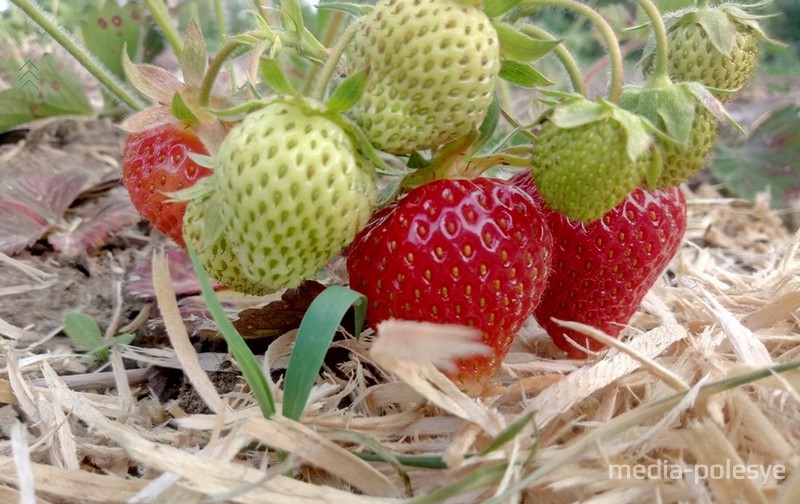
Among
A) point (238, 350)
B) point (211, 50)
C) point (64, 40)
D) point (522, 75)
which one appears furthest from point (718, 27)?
point (211, 50)

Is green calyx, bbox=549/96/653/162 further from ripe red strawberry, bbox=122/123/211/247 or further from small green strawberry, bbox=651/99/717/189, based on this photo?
ripe red strawberry, bbox=122/123/211/247

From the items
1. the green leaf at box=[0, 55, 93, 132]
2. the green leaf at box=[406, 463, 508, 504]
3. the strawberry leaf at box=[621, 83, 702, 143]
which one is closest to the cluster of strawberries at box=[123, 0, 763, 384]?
the strawberry leaf at box=[621, 83, 702, 143]

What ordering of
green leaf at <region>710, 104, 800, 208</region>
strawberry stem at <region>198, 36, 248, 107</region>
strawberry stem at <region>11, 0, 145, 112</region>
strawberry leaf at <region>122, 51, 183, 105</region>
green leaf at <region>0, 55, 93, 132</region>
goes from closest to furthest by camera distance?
strawberry stem at <region>198, 36, 248, 107</region> < strawberry leaf at <region>122, 51, 183, 105</region> < strawberry stem at <region>11, 0, 145, 112</region> < green leaf at <region>0, 55, 93, 132</region> < green leaf at <region>710, 104, 800, 208</region>

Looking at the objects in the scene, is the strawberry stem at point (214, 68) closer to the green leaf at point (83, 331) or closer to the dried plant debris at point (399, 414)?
the dried plant debris at point (399, 414)

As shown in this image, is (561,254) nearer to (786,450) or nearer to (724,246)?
(786,450)

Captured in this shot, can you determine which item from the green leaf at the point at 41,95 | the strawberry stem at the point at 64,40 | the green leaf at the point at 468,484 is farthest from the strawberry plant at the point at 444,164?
the green leaf at the point at 41,95

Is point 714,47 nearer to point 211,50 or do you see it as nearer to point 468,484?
point 468,484
